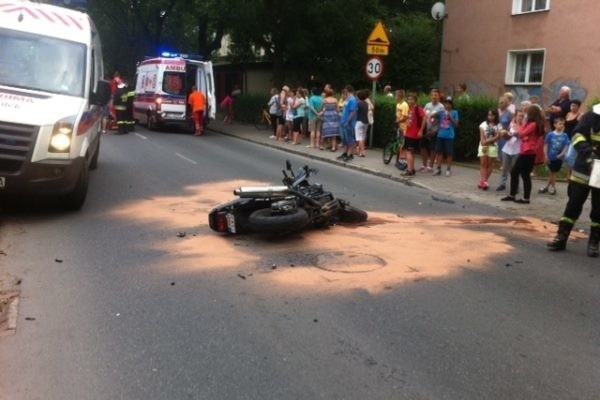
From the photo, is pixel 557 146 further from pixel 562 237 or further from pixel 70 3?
pixel 70 3

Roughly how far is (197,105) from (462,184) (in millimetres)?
12576

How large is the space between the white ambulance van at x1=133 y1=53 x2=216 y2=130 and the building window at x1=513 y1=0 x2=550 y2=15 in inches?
426

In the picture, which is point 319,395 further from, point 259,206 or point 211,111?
point 211,111

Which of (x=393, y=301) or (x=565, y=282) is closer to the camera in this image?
(x=393, y=301)

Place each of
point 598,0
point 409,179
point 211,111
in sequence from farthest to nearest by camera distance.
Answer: point 211,111 < point 598,0 < point 409,179

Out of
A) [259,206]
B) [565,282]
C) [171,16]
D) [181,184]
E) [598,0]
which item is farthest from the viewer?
[171,16]

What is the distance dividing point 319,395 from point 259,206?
3.78 metres

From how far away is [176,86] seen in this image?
23.3 metres

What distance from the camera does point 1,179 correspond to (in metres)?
7.52

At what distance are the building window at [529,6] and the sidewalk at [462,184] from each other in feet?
25.6

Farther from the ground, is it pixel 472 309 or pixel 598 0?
pixel 598 0

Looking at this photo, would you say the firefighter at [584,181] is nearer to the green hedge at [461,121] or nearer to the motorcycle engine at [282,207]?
the motorcycle engine at [282,207]

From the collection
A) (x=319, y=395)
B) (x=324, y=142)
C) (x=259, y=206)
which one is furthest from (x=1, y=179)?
(x=324, y=142)

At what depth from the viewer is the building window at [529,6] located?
68.7 ft
